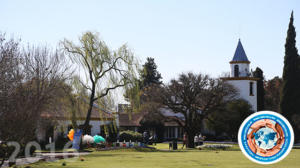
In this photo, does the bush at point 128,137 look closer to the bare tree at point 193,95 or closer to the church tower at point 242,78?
the bare tree at point 193,95

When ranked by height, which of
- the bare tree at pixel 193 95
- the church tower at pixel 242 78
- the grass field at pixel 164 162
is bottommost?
the grass field at pixel 164 162

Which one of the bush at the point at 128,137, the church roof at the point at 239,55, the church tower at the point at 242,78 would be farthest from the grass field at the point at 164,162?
the church roof at the point at 239,55

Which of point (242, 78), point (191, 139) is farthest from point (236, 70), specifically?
point (191, 139)

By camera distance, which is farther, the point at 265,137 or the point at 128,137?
the point at 128,137

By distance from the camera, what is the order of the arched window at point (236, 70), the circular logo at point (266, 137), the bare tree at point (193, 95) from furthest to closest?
1. the arched window at point (236, 70)
2. the bare tree at point (193, 95)
3. the circular logo at point (266, 137)

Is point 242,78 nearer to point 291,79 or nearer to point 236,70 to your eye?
point 236,70

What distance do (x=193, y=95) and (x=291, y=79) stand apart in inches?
679

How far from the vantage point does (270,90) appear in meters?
86.7

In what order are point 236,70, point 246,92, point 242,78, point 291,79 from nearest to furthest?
point 291,79, point 246,92, point 242,78, point 236,70

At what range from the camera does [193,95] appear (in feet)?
163

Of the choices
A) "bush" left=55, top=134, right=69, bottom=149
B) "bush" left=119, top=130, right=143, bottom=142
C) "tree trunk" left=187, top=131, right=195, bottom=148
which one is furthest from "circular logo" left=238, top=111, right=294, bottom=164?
"bush" left=119, top=130, right=143, bottom=142

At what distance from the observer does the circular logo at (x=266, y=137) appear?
505 inches

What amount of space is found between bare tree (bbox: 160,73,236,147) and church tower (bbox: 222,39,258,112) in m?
21.9

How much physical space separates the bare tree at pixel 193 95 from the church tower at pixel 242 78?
2189 cm
